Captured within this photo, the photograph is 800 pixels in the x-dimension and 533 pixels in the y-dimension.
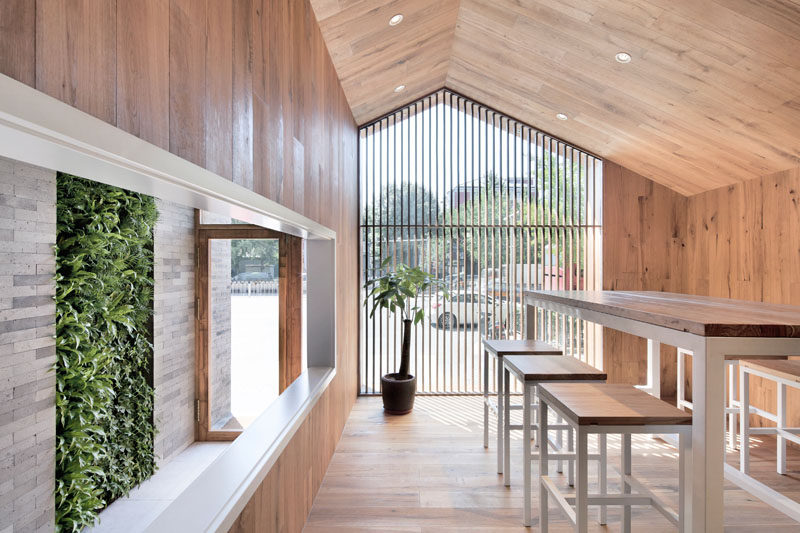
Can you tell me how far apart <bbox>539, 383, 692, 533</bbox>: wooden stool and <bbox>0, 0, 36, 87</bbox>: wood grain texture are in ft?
5.43

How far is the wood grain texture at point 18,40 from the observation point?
604 mm

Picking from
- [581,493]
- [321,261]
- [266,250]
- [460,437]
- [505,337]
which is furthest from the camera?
[505,337]

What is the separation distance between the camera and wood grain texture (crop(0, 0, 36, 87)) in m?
0.60

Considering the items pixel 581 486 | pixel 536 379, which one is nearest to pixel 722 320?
pixel 581 486

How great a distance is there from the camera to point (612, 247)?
4664mm

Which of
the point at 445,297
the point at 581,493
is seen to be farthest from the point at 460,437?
the point at 581,493

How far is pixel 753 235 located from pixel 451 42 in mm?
2771

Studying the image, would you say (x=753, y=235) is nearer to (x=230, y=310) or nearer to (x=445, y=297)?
(x=445, y=297)

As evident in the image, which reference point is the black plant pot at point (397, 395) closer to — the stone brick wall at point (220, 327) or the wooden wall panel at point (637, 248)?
the stone brick wall at point (220, 327)

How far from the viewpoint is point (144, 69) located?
0.92 metres

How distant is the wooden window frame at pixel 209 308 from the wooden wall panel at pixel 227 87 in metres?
0.92

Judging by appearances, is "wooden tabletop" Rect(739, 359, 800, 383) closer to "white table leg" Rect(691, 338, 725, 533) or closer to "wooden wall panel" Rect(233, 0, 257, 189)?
"white table leg" Rect(691, 338, 725, 533)

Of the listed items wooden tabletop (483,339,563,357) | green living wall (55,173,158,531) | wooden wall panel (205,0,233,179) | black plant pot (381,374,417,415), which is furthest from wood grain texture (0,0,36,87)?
black plant pot (381,374,417,415)

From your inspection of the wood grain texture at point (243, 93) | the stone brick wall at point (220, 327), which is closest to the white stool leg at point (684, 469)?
the wood grain texture at point (243, 93)
